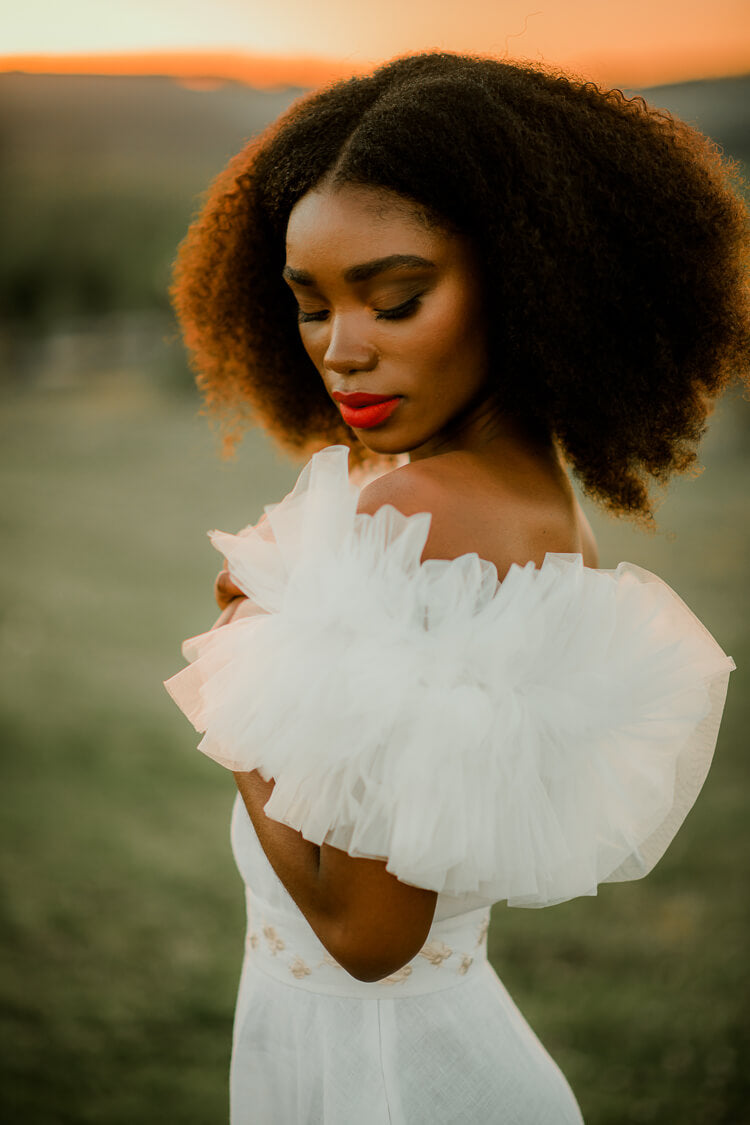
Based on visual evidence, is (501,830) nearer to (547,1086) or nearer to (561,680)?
(561,680)

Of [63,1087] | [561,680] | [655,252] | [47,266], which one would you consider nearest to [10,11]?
[655,252]

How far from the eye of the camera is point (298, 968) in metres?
1.40

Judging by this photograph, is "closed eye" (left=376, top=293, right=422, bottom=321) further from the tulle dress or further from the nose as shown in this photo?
the tulle dress

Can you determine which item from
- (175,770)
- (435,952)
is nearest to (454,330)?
(435,952)

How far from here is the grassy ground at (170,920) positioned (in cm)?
289

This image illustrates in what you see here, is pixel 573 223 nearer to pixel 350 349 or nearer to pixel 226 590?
pixel 350 349

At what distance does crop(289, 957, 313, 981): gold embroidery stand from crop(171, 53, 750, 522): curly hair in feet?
2.80

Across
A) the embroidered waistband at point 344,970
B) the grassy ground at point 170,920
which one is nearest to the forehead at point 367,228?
the embroidered waistband at point 344,970

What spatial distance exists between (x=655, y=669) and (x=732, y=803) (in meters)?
3.62

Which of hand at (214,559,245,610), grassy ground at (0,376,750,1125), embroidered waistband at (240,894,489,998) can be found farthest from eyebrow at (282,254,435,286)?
grassy ground at (0,376,750,1125)

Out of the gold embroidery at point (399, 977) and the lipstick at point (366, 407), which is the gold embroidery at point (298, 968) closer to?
the gold embroidery at point (399, 977)

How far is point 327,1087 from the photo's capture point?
1350mm

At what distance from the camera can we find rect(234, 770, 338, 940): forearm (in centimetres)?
115

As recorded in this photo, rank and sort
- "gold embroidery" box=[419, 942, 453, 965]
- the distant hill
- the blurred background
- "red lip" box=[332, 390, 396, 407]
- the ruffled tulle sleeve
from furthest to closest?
the distant hill → the blurred background → "gold embroidery" box=[419, 942, 453, 965] → "red lip" box=[332, 390, 396, 407] → the ruffled tulle sleeve
